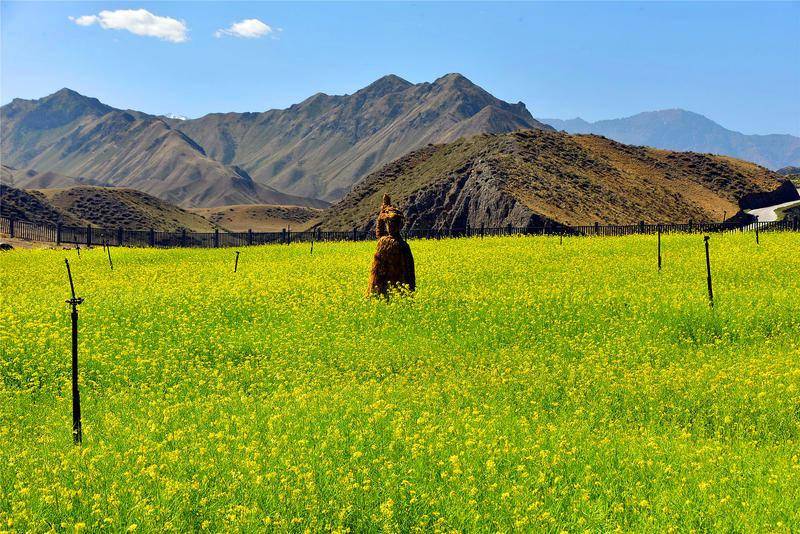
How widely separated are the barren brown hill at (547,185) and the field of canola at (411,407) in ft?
136

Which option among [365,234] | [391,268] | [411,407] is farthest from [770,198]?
[411,407]

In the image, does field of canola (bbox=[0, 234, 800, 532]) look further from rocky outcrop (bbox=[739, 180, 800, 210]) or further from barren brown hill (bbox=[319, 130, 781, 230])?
rocky outcrop (bbox=[739, 180, 800, 210])

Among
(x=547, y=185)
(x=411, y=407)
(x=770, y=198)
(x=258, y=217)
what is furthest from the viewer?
(x=258, y=217)

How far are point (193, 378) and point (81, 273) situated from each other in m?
19.5

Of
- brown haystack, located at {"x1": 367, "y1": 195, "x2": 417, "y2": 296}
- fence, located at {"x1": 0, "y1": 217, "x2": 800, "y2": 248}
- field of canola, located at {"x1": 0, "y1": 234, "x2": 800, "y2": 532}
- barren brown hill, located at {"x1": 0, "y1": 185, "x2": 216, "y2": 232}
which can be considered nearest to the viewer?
field of canola, located at {"x1": 0, "y1": 234, "x2": 800, "y2": 532}

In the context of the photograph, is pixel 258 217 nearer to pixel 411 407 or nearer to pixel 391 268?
pixel 391 268

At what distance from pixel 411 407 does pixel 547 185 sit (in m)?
63.4

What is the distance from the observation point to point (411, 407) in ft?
35.3

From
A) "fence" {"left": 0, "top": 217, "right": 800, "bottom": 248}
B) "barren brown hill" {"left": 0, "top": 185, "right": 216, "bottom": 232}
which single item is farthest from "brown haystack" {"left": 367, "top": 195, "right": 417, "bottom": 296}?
"barren brown hill" {"left": 0, "top": 185, "right": 216, "bottom": 232}

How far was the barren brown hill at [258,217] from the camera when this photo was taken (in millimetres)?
153125

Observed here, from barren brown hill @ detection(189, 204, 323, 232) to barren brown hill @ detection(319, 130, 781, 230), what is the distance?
63.4 metres

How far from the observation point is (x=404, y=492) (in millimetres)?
7445

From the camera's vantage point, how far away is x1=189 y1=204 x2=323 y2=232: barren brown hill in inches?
6029

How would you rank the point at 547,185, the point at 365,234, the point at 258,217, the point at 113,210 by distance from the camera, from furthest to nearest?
the point at 258,217, the point at 113,210, the point at 547,185, the point at 365,234
